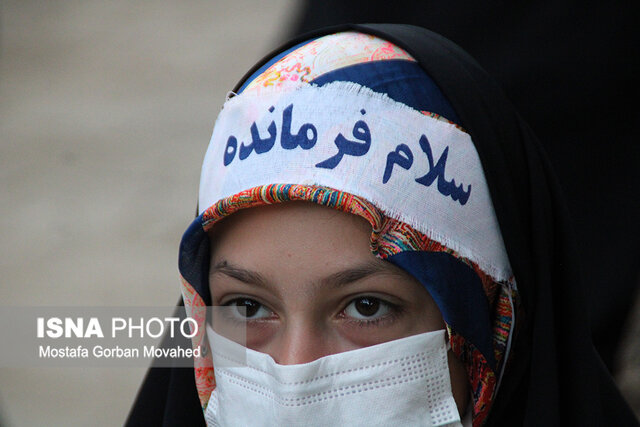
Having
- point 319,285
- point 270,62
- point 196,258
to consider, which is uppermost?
point 270,62

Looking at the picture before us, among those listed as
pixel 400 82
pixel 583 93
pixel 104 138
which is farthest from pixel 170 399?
pixel 104 138

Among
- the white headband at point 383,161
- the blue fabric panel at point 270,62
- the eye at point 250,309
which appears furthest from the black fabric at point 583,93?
the eye at point 250,309

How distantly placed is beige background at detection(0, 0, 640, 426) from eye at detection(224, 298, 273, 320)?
274cm

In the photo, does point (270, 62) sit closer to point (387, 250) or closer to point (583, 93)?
point (387, 250)

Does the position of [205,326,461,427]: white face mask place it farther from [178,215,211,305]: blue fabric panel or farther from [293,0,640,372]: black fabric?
[293,0,640,372]: black fabric

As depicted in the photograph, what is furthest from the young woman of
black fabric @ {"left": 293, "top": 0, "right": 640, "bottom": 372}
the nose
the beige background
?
the beige background

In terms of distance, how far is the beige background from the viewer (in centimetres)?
488

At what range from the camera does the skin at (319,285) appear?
180 cm

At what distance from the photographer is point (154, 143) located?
17.6 feet

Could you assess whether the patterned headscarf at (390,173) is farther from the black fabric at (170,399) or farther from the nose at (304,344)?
the black fabric at (170,399)

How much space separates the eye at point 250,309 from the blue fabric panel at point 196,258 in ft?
0.46

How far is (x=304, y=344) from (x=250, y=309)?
0.75 ft

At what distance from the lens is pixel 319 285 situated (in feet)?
5.89

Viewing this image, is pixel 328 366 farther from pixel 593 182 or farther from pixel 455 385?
pixel 593 182
